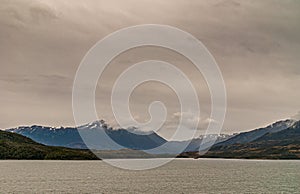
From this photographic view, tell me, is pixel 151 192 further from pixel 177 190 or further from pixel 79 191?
pixel 79 191

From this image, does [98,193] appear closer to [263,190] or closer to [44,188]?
[44,188]

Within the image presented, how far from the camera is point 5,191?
11700 cm

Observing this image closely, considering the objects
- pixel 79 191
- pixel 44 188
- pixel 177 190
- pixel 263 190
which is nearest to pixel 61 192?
pixel 79 191

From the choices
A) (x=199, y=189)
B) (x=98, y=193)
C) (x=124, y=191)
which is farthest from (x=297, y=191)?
(x=98, y=193)

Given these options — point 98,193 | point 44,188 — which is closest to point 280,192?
point 98,193

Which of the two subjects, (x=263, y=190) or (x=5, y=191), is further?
(x=263, y=190)

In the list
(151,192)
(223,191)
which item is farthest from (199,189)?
(151,192)

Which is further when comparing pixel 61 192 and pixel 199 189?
pixel 199 189

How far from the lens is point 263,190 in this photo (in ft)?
415

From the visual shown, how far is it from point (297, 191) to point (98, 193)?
66.9 m

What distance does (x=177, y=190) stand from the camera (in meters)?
123

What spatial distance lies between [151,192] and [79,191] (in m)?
23.7

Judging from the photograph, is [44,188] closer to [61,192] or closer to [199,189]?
[61,192]

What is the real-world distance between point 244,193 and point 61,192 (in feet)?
194
